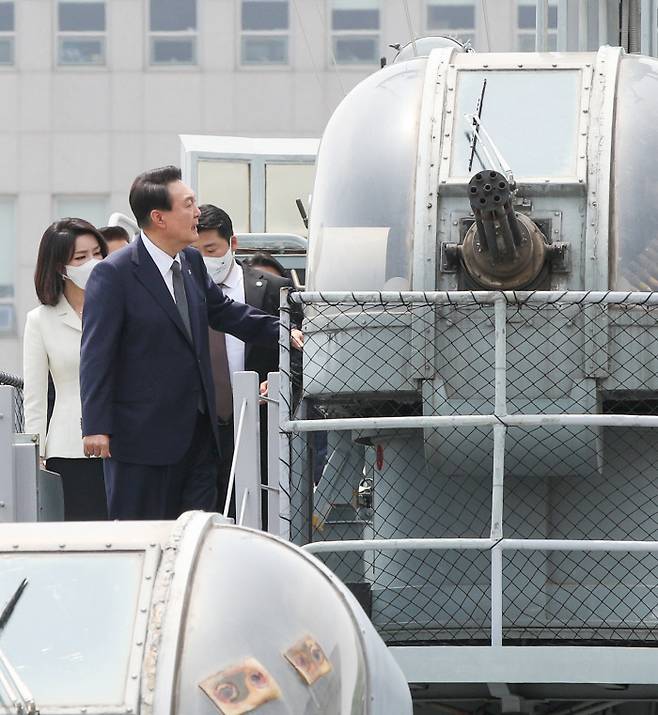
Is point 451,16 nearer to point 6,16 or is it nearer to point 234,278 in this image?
point 6,16

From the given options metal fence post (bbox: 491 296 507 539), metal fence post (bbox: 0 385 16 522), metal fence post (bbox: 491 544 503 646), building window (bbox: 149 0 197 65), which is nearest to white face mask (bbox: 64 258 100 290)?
metal fence post (bbox: 0 385 16 522)

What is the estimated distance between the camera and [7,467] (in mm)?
7945

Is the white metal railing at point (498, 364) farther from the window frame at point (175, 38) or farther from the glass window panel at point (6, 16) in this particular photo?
the glass window panel at point (6, 16)

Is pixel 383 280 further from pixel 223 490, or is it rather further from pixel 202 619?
pixel 202 619

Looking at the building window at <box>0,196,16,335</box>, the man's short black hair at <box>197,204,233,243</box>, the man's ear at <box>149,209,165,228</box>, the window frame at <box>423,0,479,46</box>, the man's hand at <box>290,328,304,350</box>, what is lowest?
the building window at <box>0,196,16,335</box>

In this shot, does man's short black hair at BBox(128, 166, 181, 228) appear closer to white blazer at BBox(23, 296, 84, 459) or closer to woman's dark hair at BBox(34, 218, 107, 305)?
woman's dark hair at BBox(34, 218, 107, 305)

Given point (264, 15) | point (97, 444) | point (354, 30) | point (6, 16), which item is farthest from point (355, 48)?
point (97, 444)

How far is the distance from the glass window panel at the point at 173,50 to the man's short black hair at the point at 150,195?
25.6 m

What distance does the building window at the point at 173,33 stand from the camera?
109ft

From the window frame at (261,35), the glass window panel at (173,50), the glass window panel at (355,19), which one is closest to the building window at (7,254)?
the glass window panel at (173,50)

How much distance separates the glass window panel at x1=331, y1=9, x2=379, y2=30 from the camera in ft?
109

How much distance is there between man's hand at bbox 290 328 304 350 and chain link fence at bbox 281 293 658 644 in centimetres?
6

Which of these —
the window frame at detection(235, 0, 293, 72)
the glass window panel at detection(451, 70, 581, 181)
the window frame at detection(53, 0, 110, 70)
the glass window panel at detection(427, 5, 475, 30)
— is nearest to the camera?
the glass window panel at detection(451, 70, 581, 181)

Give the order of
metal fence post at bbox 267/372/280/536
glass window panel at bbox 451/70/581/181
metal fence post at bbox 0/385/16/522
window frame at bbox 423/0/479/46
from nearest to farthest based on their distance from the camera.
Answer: metal fence post at bbox 0/385/16/522 < metal fence post at bbox 267/372/280/536 < glass window panel at bbox 451/70/581/181 < window frame at bbox 423/0/479/46
